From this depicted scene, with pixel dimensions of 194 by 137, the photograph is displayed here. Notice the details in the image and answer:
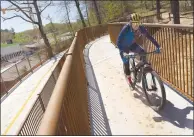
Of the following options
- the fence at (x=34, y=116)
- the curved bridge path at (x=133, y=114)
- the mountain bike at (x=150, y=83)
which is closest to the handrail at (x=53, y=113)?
the curved bridge path at (x=133, y=114)

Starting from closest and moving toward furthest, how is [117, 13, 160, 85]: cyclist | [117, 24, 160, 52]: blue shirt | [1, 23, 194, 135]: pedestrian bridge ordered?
[1, 23, 194, 135]: pedestrian bridge
[117, 13, 160, 85]: cyclist
[117, 24, 160, 52]: blue shirt

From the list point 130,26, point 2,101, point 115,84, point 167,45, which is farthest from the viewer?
point 2,101

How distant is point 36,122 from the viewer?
6223mm

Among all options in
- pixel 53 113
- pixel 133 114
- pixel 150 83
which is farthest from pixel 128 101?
pixel 53 113

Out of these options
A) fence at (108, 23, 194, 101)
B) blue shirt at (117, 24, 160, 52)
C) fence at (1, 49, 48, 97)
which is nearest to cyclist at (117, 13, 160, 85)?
blue shirt at (117, 24, 160, 52)

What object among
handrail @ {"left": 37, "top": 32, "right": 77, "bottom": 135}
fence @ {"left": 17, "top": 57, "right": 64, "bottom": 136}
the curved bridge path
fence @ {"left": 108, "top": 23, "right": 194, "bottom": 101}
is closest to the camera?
handrail @ {"left": 37, "top": 32, "right": 77, "bottom": 135}

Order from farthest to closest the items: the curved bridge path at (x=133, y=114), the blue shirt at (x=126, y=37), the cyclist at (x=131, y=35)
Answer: the blue shirt at (x=126, y=37)
the cyclist at (x=131, y=35)
the curved bridge path at (x=133, y=114)

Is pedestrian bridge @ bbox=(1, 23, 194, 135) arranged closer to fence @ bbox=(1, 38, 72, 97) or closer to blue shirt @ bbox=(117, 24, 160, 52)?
blue shirt @ bbox=(117, 24, 160, 52)

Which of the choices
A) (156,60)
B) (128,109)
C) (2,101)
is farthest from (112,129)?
(2,101)

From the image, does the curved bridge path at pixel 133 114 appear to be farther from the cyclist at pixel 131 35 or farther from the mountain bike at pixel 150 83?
the cyclist at pixel 131 35

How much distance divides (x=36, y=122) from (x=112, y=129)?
2138 mm

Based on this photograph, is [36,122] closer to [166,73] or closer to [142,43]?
[166,73]

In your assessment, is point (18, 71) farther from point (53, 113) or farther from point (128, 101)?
point (53, 113)

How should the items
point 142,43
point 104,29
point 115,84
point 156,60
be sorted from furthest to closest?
point 104,29
point 142,43
point 115,84
point 156,60
